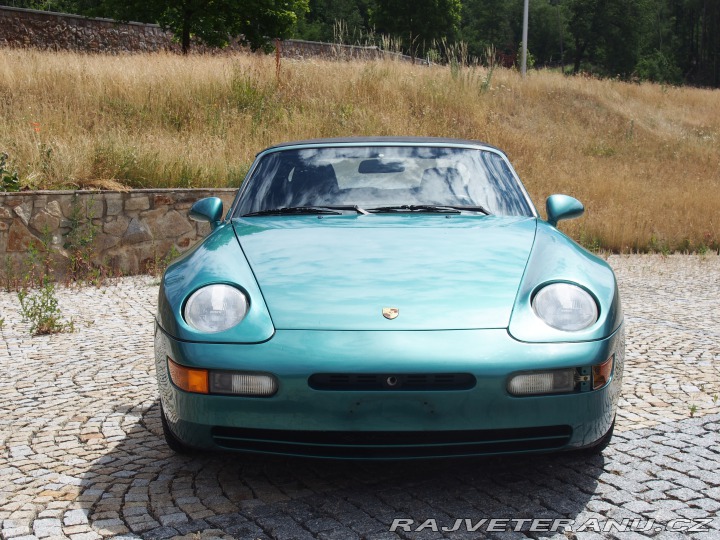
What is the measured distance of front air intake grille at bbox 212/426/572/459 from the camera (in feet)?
8.87

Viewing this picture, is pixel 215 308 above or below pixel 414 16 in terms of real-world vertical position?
below

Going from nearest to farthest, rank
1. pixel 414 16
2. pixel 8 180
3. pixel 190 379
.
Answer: pixel 190 379
pixel 8 180
pixel 414 16

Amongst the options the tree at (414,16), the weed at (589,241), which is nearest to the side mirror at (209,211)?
the weed at (589,241)

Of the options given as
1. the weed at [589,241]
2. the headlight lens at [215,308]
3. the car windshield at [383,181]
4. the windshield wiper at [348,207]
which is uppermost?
the car windshield at [383,181]

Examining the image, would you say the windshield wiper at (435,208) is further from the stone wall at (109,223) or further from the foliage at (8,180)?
the foliage at (8,180)

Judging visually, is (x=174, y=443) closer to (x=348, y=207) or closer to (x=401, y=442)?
(x=401, y=442)

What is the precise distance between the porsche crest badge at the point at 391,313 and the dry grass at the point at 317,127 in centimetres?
747

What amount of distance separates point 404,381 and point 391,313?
280 millimetres

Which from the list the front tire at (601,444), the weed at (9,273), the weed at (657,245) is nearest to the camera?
the front tire at (601,444)

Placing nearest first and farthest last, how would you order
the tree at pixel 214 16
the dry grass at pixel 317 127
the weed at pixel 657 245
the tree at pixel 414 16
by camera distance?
the dry grass at pixel 317 127 < the weed at pixel 657 245 < the tree at pixel 214 16 < the tree at pixel 414 16

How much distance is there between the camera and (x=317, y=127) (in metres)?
14.5

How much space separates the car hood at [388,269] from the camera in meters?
2.85

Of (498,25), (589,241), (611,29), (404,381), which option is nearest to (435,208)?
(404,381)

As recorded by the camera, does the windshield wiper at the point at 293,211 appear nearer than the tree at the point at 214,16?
Yes
